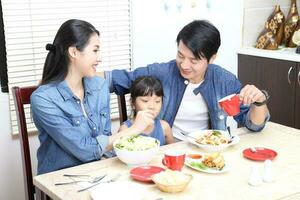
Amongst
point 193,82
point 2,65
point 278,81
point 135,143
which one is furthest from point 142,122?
point 278,81

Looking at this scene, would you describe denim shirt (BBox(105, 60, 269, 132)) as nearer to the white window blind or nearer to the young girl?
the young girl

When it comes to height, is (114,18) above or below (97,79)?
above

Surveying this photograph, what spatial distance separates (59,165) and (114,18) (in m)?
1.14

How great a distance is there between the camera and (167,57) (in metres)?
3.05

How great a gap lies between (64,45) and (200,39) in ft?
2.05

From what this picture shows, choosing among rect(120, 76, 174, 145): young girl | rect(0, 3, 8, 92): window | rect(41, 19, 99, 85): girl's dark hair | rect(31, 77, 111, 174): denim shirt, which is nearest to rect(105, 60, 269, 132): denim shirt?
rect(120, 76, 174, 145): young girl

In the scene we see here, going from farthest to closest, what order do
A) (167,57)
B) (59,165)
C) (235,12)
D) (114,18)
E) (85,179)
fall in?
(235,12)
(167,57)
(114,18)
(59,165)
(85,179)

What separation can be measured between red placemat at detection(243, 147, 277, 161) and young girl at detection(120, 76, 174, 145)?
1.57 feet

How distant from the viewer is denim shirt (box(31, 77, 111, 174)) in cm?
180

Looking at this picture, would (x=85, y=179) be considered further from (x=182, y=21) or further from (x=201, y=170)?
(x=182, y=21)

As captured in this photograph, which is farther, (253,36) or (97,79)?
(253,36)

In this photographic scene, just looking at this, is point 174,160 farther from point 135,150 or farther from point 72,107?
point 72,107

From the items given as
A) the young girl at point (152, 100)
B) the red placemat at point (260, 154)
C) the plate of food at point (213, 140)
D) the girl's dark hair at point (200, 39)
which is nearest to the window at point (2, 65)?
the young girl at point (152, 100)

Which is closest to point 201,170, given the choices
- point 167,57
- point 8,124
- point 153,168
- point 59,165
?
point 153,168
